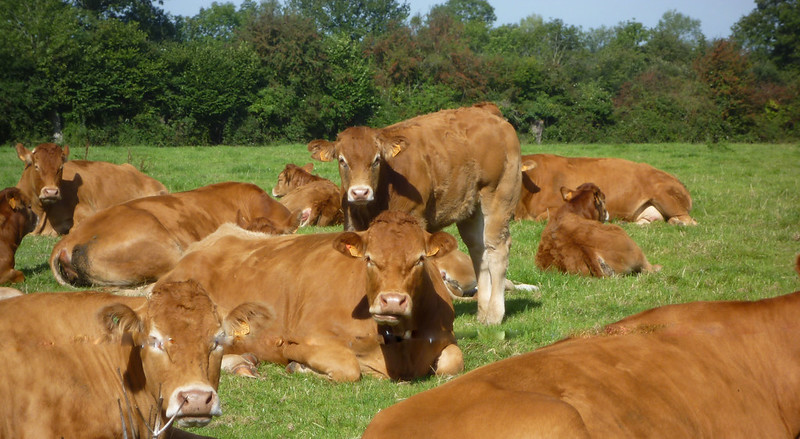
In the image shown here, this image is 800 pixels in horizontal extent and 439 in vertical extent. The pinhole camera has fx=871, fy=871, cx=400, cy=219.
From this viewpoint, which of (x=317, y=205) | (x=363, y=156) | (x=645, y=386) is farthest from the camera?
(x=317, y=205)

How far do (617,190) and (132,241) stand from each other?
370 inches

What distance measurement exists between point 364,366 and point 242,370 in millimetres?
996

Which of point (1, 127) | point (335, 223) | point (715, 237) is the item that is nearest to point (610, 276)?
point (715, 237)

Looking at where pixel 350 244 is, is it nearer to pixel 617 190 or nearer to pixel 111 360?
pixel 111 360

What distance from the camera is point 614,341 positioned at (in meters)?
4.21

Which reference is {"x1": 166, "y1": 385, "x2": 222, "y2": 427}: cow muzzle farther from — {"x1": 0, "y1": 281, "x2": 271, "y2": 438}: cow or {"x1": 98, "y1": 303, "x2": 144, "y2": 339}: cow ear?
{"x1": 98, "y1": 303, "x2": 144, "y2": 339}: cow ear

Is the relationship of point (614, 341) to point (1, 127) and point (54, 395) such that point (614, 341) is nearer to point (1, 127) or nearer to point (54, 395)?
point (54, 395)

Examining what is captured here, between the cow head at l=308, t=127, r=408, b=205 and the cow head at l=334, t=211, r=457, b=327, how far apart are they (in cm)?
128

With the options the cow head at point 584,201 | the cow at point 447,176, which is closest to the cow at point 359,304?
the cow at point 447,176

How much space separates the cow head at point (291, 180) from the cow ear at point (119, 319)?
1376 centimetres

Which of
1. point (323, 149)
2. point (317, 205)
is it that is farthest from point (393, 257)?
point (317, 205)

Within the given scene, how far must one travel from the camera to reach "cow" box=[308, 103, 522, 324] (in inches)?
339

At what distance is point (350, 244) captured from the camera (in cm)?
696

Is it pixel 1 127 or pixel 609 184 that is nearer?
pixel 609 184
